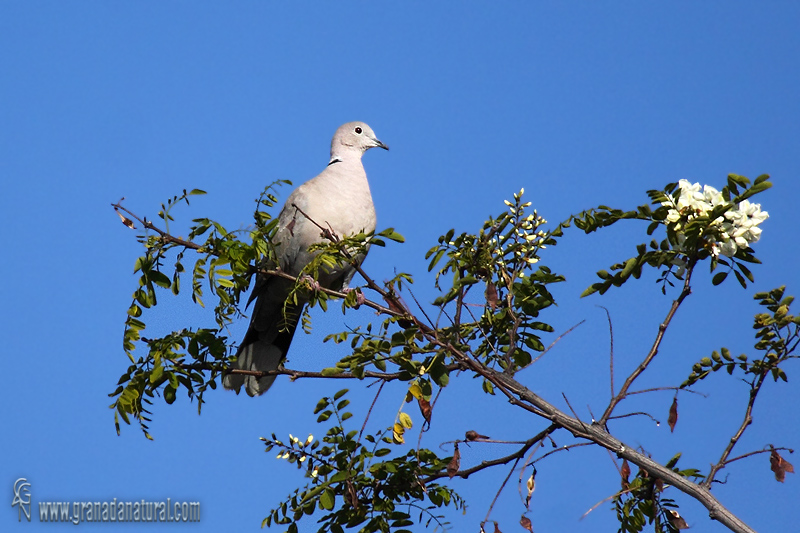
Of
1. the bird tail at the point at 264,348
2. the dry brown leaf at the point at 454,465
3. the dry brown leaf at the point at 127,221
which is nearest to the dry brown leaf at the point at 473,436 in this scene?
the dry brown leaf at the point at 454,465

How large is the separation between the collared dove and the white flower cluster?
7.57 ft

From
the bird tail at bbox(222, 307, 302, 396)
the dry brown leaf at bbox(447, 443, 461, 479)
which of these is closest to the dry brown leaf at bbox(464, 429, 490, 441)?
the dry brown leaf at bbox(447, 443, 461, 479)

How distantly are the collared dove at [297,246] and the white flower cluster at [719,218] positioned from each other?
7.57 feet

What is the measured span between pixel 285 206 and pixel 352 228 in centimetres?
55

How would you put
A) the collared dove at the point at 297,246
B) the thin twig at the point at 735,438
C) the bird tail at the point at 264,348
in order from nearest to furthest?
the thin twig at the point at 735,438 < the collared dove at the point at 297,246 < the bird tail at the point at 264,348

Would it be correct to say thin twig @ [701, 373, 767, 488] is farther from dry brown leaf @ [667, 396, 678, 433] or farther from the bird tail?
the bird tail

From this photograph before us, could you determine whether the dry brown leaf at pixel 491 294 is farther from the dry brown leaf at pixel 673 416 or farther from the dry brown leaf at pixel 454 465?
the dry brown leaf at pixel 673 416

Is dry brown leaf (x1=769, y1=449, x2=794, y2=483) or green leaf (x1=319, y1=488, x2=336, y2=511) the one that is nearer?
dry brown leaf (x1=769, y1=449, x2=794, y2=483)

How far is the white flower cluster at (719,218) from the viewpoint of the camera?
2.48m

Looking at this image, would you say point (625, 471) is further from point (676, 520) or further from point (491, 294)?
point (491, 294)

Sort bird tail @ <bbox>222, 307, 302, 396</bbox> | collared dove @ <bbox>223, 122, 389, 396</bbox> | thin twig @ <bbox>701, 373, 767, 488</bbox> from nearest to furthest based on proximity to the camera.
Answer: thin twig @ <bbox>701, 373, 767, 488</bbox> → collared dove @ <bbox>223, 122, 389, 396</bbox> → bird tail @ <bbox>222, 307, 302, 396</bbox>

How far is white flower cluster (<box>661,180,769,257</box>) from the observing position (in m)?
2.48

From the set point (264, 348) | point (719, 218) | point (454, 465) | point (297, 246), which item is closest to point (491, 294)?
point (454, 465)

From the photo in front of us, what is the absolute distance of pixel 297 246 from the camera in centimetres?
468
